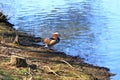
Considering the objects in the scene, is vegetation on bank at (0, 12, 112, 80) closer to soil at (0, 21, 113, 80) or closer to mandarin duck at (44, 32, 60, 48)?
soil at (0, 21, 113, 80)

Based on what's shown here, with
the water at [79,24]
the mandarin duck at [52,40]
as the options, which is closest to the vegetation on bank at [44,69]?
the mandarin duck at [52,40]

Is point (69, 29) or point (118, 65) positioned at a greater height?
point (69, 29)

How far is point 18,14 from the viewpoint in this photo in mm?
26719

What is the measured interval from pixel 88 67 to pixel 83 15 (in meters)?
15.7

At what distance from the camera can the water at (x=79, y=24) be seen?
1560cm

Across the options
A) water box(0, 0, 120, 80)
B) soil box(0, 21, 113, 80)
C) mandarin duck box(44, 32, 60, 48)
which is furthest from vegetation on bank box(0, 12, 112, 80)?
water box(0, 0, 120, 80)

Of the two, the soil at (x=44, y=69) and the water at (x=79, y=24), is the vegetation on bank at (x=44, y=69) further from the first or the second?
the water at (x=79, y=24)

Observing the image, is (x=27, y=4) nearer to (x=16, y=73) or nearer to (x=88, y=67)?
(x=88, y=67)

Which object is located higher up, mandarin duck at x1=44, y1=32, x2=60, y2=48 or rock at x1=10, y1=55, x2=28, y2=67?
mandarin duck at x1=44, y1=32, x2=60, y2=48

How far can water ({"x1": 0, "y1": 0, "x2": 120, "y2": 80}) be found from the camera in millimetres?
15602

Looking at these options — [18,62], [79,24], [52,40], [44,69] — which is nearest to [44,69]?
[44,69]

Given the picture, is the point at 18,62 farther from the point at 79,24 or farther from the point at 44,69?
the point at 79,24

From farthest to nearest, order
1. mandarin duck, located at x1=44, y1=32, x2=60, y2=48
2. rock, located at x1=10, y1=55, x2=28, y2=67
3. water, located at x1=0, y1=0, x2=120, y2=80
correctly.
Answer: water, located at x1=0, y1=0, x2=120, y2=80 → mandarin duck, located at x1=44, y1=32, x2=60, y2=48 → rock, located at x1=10, y1=55, x2=28, y2=67

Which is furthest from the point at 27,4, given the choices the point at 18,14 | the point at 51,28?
the point at 51,28
